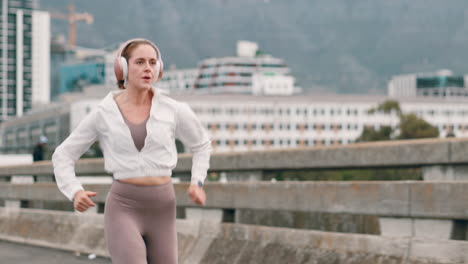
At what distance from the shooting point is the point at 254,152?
980cm

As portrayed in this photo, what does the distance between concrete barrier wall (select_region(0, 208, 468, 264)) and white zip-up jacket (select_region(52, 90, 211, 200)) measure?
2.48 m

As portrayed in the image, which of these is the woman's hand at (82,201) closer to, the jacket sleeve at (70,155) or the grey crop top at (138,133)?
the jacket sleeve at (70,155)

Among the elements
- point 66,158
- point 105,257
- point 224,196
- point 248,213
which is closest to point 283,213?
point 248,213

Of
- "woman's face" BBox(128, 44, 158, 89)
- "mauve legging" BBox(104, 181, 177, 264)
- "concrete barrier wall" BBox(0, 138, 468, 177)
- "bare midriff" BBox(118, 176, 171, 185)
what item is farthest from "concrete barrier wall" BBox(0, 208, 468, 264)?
"woman's face" BBox(128, 44, 158, 89)

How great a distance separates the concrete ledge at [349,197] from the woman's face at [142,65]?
9.52ft

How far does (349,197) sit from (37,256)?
217 inches

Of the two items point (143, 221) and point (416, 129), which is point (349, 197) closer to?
point (143, 221)

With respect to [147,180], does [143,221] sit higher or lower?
lower

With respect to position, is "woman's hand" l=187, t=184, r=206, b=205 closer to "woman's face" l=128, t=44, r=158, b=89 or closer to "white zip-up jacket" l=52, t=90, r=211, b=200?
"white zip-up jacket" l=52, t=90, r=211, b=200

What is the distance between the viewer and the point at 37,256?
1214cm

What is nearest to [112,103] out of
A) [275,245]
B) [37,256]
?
[275,245]

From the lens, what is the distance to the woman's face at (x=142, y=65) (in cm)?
511

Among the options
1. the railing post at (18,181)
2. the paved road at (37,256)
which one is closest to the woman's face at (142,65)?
the paved road at (37,256)

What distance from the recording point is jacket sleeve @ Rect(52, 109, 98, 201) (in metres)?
5.30
